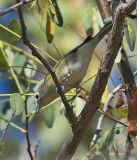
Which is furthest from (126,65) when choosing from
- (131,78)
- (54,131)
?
(54,131)

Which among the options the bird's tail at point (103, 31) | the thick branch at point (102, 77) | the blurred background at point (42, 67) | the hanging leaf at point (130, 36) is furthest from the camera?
the blurred background at point (42, 67)

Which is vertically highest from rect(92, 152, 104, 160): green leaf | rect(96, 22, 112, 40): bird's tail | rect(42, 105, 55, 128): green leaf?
rect(96, 22, 112, 40): bird's tail

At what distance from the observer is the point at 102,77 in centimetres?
82

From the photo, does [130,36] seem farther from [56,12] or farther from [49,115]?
[49,115]

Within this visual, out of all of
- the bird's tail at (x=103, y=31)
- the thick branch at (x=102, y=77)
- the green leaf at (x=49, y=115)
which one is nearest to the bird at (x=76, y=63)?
the bird's tail at (x=103, y=31)

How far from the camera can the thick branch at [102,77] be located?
2.49ft

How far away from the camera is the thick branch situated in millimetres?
758

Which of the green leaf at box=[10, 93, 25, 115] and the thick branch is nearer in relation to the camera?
the thick branch

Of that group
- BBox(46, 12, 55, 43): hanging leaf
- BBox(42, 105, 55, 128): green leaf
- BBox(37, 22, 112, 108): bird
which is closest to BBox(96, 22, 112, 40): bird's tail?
BBox(37, 22, 112, 108): bird

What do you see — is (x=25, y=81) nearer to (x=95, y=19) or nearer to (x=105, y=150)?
(x=95, y=19)

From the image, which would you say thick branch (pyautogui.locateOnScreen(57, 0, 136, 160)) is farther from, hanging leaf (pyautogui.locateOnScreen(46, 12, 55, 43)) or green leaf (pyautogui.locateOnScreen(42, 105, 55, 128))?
green leaf (pyautogui.locateOnScreen(42, 105, 55, 128))

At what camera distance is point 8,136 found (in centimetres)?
171

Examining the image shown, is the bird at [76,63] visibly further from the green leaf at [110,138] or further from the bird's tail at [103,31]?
A: the green leaf at [110,138]

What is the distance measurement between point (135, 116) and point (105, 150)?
0.26 meters
